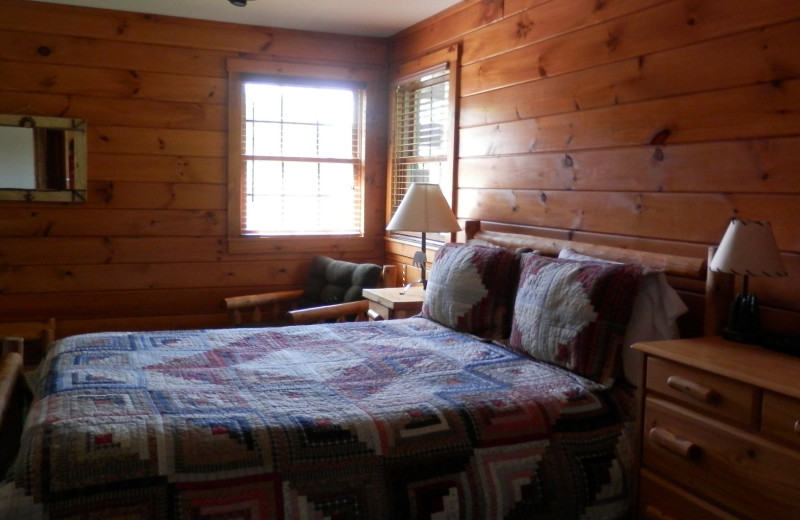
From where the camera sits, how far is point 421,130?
4.41 m

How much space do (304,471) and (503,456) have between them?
1.87ft

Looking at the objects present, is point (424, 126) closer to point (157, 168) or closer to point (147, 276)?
point (157, 168)

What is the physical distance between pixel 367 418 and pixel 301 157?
9.98ft

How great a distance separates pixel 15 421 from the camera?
2205mm

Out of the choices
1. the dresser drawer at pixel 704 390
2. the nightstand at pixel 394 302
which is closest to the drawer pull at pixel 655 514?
the dresser drawer at pixel 704 390

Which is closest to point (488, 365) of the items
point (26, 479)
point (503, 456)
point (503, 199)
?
point (503, 456)

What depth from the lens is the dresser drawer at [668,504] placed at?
1813 mm

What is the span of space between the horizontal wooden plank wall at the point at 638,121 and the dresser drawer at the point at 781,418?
1.69ft

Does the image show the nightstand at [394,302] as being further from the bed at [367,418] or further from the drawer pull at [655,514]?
the drawer pull at [655,514]

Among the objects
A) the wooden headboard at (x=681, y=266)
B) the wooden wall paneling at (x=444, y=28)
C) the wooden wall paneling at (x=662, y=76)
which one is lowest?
the wooden headboard at (x=681, y=266)

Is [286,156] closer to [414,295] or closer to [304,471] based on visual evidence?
[414,295]

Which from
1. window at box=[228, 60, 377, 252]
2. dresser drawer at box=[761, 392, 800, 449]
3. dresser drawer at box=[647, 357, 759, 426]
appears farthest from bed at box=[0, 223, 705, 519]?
window at box=[228, 60, 377, 252]

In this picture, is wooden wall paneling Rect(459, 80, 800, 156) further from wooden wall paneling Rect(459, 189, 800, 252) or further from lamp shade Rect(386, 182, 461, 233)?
lamp shade Rect(386, 182, 461, 233)

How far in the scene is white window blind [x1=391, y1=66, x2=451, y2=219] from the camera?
161 inches
